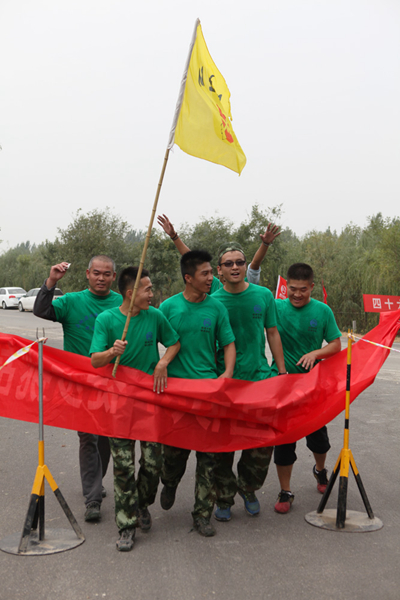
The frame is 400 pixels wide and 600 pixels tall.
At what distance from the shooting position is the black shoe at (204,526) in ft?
13.8

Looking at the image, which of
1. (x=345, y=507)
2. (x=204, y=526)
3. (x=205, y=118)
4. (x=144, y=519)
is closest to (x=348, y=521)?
(x=345, y=507)

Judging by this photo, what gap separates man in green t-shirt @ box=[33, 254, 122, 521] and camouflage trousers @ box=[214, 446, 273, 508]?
1.01 m

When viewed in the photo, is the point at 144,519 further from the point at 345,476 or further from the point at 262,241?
the point at 262,241

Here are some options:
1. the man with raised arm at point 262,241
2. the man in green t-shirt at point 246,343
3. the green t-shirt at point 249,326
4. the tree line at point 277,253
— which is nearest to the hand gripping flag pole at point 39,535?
the man in green t-shirt at point 246,343

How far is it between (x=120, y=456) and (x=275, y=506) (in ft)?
4.73

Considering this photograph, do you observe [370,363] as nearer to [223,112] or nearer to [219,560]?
[219,560]

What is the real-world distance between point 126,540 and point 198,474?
745 millimetres

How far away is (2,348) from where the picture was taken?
4867 millimetres

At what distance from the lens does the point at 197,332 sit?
4492mm

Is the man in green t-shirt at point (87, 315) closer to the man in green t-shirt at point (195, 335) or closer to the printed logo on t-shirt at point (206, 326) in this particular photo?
the man in green t-shirt at point (195, 335)

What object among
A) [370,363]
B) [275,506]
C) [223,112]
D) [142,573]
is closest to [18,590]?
[142,573]

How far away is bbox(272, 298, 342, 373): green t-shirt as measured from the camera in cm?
501

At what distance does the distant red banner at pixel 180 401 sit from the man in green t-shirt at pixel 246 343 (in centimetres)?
15

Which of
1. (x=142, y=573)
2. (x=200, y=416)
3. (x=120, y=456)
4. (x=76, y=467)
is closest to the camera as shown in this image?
(x=142, y=573)
